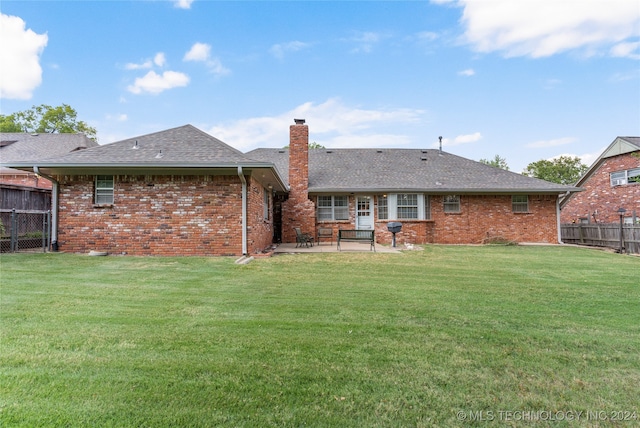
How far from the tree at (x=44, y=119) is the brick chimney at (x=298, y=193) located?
2976 centimetres

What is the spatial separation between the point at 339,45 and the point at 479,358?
1444 cm

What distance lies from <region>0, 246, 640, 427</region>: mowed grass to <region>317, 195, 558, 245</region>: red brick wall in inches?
385

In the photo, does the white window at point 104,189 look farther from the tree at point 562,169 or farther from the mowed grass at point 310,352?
the tree at point 562,169

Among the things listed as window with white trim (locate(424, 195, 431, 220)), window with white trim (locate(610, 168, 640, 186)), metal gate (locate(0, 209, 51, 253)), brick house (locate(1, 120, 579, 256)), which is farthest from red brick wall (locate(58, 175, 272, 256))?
window with white trim (locate(610, 168, 640, 186))

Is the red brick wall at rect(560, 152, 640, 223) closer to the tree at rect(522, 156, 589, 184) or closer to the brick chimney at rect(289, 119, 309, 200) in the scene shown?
the brick chimney at rect(289, 119, 309, 200)

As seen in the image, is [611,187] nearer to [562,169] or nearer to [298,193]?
[298,193]

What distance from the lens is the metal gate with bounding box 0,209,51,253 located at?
9.83 meters

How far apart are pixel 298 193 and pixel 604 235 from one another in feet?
44.7

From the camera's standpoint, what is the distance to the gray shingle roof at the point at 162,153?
9188 millimetres

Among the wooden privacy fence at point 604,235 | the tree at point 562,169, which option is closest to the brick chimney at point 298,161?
the wooden privacy fence at point 604,235

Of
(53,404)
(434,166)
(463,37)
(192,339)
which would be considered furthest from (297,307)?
(434,166)

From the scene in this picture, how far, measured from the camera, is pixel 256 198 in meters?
10.8

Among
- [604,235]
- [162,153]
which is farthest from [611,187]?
[162,153]

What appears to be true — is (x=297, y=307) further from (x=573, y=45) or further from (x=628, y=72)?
(x=628, y=72)
